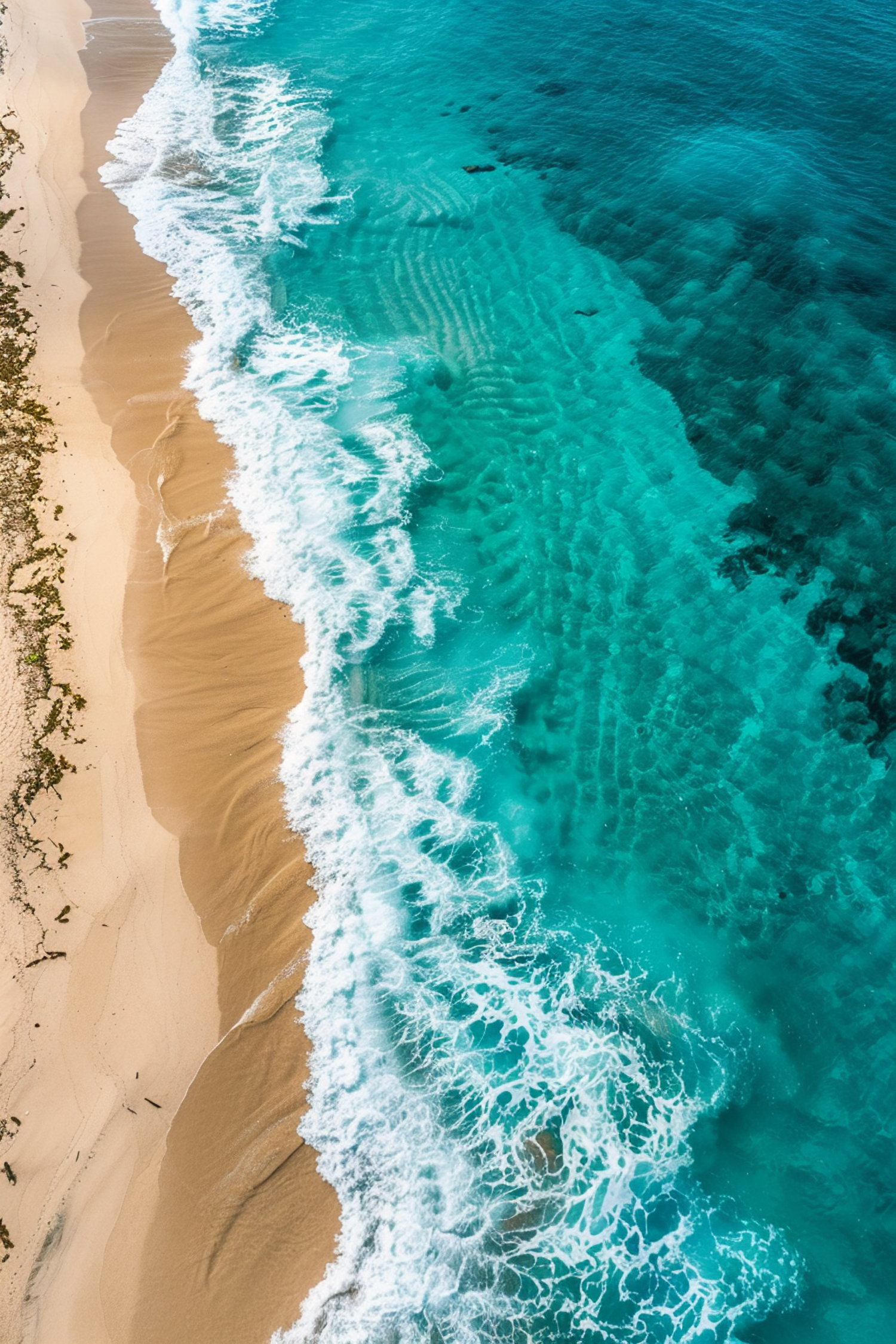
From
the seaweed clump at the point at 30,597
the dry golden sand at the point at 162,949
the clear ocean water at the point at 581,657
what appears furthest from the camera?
the seaweed clump at the point at 30,597

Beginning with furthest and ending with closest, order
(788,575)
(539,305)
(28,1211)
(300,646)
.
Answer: (539,305), (788,575), (300,646), (28,1211)

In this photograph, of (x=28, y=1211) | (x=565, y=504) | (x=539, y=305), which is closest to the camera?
(x=28, y=1211)

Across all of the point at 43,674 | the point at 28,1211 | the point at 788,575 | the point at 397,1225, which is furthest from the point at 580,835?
the point at 43,674

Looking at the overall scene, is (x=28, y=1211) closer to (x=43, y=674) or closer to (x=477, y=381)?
(x=43, y=674)

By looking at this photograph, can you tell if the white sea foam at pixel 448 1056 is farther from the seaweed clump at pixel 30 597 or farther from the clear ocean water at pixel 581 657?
the seaweed clump at pixel 30 597

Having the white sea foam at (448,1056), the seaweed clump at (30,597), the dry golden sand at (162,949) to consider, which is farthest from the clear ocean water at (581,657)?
the seaweed clump at (30,597)

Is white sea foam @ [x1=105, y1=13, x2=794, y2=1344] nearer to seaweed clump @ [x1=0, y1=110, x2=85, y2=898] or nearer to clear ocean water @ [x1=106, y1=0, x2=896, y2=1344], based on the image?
clear ocean water @ [x1=106, y1=0, x2=896, y2=1344]

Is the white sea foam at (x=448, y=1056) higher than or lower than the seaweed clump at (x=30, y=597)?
lower
